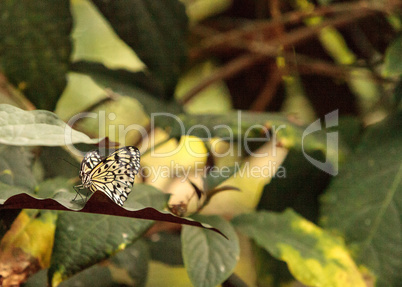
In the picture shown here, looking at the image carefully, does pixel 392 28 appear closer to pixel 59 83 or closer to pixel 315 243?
pixel 315 243

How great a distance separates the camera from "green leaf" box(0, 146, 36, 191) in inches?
19.6

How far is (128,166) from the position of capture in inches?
18.8

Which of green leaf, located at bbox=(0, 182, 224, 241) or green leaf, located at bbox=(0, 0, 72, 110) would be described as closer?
green leaf, located at bbox=(0, 182, 224, 241)

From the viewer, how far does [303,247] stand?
1.96 ft

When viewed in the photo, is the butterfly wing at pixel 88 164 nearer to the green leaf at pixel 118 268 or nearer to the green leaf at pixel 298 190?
the green leaf at pixel 118 268

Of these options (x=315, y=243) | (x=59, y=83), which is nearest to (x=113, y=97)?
(x=59, y=83)

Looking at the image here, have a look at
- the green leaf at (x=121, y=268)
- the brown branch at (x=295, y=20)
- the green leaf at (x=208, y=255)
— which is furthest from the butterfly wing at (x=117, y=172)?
the brown branch at (x=295, y=20)

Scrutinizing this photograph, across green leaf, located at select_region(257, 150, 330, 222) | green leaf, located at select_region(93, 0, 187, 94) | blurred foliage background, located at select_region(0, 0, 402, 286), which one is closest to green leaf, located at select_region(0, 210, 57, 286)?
blurred foliage background, located at select_region(0, 0, 402, 286)

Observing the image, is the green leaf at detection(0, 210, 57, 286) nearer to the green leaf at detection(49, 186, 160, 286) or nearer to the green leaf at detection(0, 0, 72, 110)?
the green leaf at detection(49, 186, 160, 286)

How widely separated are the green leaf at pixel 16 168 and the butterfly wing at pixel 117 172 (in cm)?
10

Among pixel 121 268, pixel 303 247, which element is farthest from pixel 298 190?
pixel 121 268

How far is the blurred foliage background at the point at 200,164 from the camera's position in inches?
19.1

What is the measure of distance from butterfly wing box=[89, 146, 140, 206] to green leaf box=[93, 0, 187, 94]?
0.32 meters

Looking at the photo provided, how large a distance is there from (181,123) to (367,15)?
635 millimetres
